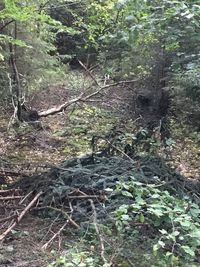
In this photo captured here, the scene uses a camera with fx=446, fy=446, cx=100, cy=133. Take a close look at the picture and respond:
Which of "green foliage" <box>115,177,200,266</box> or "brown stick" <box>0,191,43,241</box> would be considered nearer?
"green foliage" <box>115,177,200,266</box>

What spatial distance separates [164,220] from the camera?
12.1ft

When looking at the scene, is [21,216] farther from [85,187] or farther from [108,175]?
[108,175]

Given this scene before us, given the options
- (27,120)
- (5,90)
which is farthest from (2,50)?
(27,120)

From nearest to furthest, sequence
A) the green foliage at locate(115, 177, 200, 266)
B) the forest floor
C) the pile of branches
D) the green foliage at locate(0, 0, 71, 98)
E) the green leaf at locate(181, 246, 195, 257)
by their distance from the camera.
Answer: the green leaf at locate(181, 246, 195, 257) → the green foliage at locate(115, 177, 200, 266) → the forest floor → the pile of branches → the green foliage at locate(0, 0, 71, 98)

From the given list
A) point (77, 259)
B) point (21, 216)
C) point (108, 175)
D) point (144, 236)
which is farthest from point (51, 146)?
point (77, 259)

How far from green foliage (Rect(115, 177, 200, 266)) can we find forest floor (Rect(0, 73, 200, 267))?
2.06 ft

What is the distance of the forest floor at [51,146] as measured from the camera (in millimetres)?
3715

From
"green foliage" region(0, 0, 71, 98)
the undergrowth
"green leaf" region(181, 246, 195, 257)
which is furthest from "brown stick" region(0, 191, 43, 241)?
"green foliage" region(0, 0, 71, 98)

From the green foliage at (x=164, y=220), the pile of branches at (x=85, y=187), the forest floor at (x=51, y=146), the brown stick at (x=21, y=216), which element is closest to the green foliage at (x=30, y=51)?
the forest floor at (x=51, y=146)

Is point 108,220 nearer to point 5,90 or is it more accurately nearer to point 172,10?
point 172,10

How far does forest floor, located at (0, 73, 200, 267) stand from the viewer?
3.71 metres

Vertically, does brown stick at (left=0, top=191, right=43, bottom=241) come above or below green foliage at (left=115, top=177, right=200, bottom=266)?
below

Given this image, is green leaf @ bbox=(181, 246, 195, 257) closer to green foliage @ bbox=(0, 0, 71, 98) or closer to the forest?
the forest

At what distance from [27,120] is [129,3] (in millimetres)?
4910
